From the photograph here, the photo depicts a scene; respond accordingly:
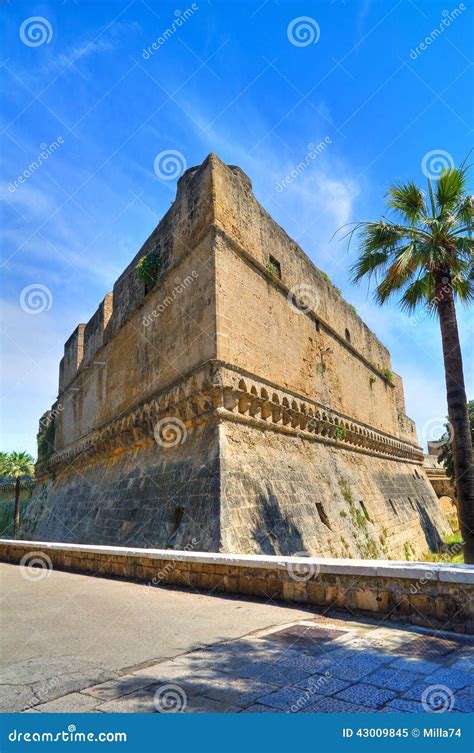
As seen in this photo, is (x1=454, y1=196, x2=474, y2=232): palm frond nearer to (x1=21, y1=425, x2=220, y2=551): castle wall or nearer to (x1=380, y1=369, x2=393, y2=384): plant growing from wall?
(x1=21, y1=425, x2=220, y2=551): castle wall

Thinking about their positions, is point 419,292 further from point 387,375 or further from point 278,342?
point 387,375

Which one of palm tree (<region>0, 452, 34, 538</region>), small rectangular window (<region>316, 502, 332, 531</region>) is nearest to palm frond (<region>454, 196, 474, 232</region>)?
small rectangular window (<region>316, 502, 332, 531</region>)

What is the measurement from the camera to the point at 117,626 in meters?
4.47

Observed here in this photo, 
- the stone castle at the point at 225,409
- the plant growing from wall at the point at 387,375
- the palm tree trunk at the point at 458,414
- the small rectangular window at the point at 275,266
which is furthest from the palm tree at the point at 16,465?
the palm tree trunk at the point at 458,414

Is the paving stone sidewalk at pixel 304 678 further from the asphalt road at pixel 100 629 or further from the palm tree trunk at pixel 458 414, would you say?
the palm tree trunk at pixel 458 414

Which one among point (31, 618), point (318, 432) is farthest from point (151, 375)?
point (31, 618)

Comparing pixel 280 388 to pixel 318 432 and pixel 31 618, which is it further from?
pixel 31 618

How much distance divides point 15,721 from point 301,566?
3.13m

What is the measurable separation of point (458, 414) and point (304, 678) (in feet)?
21.6

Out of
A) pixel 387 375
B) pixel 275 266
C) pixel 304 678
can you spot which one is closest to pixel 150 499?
pixel 275 266

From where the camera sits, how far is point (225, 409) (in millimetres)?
9141

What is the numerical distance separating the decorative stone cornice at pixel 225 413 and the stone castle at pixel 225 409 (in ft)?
0.13

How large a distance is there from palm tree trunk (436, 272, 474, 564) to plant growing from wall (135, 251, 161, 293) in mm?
7435

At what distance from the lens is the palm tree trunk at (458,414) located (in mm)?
8117
